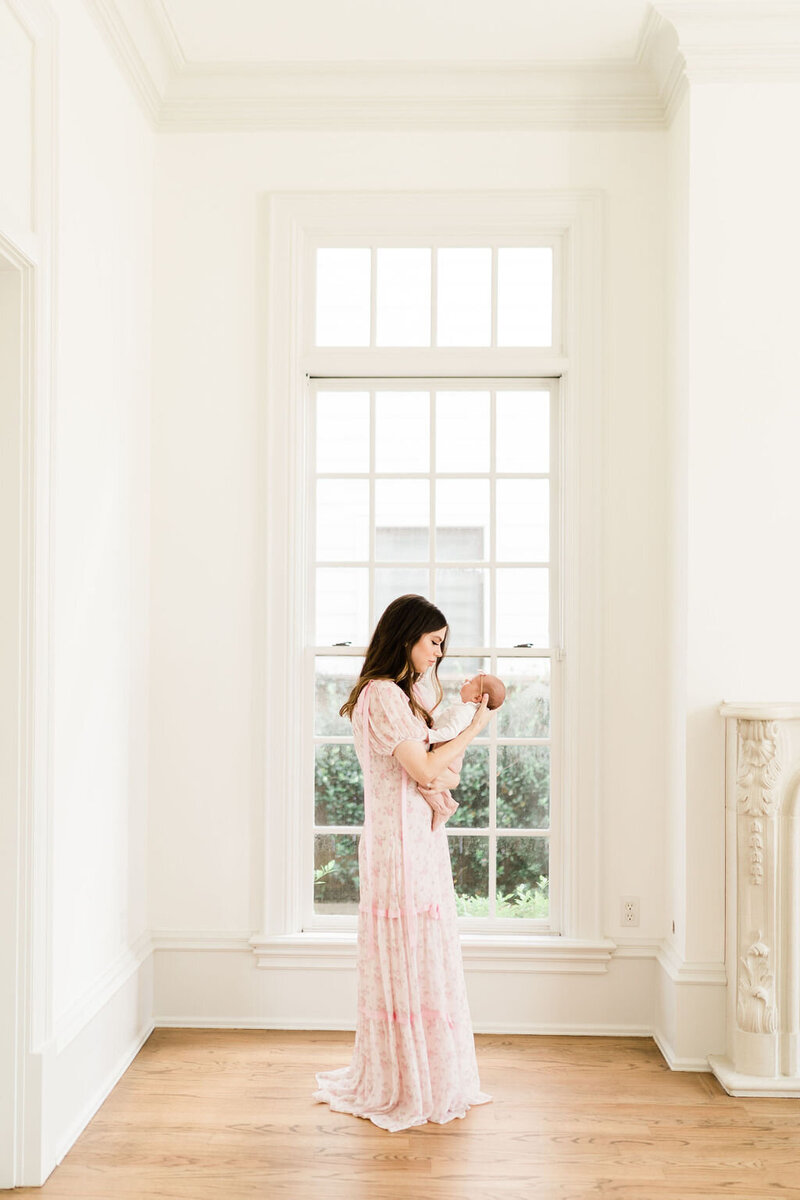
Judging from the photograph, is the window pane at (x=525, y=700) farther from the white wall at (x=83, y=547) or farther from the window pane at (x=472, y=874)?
the white wall at (x=83, y=547)

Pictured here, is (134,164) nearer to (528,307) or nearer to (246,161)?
(246,161)

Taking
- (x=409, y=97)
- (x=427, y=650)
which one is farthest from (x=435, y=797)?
(x=409, y=97)

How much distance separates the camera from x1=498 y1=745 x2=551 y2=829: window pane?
3.70 m

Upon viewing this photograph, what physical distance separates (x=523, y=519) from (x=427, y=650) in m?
0.99

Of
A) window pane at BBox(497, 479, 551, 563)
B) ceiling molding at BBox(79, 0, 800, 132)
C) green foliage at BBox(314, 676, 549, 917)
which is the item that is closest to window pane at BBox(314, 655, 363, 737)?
green foliage at BBox(314, 676, 549, 917)

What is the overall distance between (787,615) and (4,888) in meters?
2.49

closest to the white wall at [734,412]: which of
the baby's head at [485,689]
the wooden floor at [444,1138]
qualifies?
the wooden floor at [444,1138]

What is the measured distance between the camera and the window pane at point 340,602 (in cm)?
373

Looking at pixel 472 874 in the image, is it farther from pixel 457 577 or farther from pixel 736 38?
pixel 736 38

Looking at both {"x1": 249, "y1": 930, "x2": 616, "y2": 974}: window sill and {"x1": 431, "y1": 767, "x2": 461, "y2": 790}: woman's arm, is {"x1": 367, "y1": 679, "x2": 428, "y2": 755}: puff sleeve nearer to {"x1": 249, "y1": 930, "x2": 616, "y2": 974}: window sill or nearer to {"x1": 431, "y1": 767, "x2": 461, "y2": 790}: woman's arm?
{"x1": 431, "y1": 767, "x2": 461, "y2": 790}: woman's arm

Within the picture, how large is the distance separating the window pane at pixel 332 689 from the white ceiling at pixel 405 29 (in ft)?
7.02

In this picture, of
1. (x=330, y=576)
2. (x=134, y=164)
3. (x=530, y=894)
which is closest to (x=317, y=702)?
(x=330, y=576)

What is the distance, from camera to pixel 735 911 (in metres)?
3.16

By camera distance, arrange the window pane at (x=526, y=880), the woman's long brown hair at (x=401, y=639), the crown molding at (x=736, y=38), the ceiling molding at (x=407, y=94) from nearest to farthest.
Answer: the woman's long brown hair at (x=401, y=639) → the crown molding at (x=736, y=38) → the ceiling molding at (x=407, y=94) → the window pane at (x=526, y=880)
